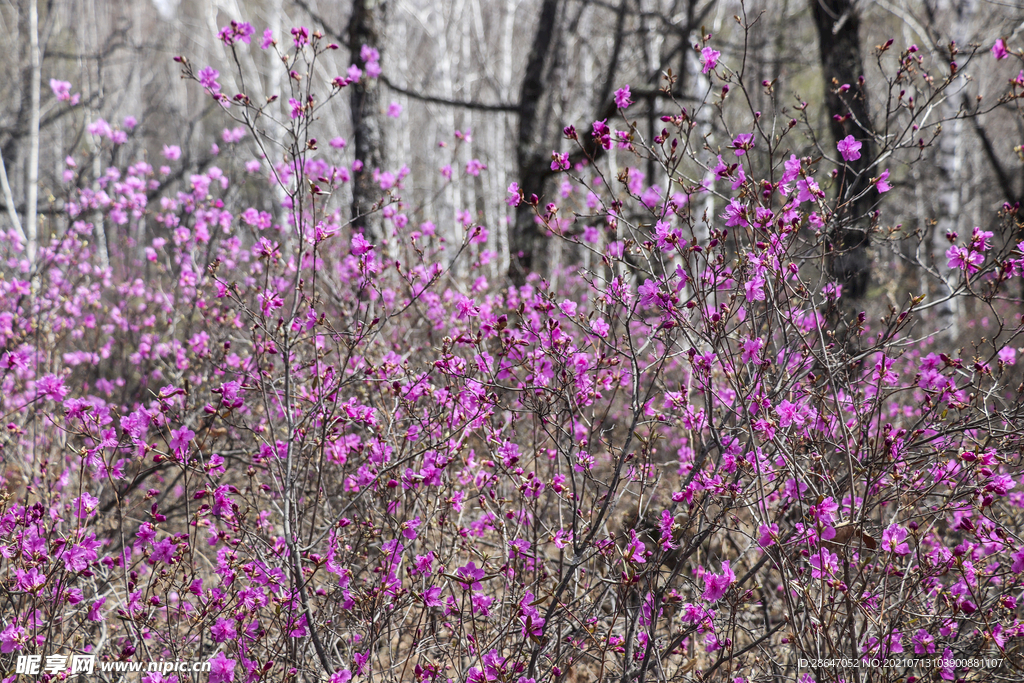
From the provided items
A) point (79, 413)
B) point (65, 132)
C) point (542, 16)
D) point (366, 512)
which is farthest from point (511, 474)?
point (65, 132)

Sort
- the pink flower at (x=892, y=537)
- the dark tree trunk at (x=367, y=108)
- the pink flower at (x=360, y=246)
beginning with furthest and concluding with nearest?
the dark tree trunk at (x=367, y=108), the pink flower at (x=360, y=246), the pink flower at (x=892, y=537)

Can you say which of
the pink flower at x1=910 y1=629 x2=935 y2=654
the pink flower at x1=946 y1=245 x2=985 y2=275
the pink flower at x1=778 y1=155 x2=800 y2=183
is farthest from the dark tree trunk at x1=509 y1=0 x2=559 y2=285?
the pink flower at x1=910 y1=629 x2=935 y2=654

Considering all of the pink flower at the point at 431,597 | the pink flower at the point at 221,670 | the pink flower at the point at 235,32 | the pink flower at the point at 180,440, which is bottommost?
the pink flower at the point at 221,670

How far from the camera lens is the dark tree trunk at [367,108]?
503 cm

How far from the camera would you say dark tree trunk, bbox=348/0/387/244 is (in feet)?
16.5

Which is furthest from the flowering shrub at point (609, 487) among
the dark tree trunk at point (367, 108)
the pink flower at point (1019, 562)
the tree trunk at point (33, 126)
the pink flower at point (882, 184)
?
the tree trunk at point (33, 126)

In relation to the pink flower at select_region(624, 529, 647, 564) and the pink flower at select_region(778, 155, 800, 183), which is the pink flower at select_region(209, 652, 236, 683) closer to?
the pink flower at select_region(624, 529, 647, 564)

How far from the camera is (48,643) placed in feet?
5.95

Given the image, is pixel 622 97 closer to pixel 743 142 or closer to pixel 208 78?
pixel 743 142

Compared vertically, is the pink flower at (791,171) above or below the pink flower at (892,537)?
above

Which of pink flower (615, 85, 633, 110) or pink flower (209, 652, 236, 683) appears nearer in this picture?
pink flower (209, 652, 236, 683)

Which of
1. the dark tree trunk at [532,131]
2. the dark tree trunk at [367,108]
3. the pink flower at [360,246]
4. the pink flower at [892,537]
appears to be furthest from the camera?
the dark tree trunk at [532,131]

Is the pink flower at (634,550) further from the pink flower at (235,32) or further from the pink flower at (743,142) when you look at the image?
the pink flower at (235,32)

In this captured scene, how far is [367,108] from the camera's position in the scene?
5.22m
